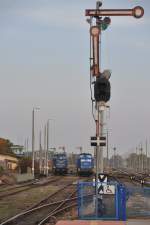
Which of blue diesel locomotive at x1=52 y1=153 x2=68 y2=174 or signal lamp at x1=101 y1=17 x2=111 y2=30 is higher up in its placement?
signal lamp at x1=101 y1=17 x2=111 y2=30

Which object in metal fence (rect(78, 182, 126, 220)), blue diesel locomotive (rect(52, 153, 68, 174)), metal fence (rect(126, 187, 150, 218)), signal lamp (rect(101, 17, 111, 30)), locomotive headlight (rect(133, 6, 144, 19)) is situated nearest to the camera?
locomotive headlight (rect(133, 6, 144, 19))

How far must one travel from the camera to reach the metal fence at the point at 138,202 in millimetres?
20891

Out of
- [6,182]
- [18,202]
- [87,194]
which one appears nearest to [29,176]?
[6,182]

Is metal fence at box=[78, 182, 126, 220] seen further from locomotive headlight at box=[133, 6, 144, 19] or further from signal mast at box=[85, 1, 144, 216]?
locomotive headlight at box=[133, 6, 144, 19]

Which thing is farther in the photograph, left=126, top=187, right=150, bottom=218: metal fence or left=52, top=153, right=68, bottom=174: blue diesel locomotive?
left=52, top=153, right=68, bottom=174: blue diesel locomotive

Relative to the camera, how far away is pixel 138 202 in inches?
851

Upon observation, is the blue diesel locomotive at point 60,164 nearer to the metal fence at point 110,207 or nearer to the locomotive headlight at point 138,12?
the metal fence at point 110,207

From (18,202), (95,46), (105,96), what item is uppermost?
(95,46)

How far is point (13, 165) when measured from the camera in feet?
385

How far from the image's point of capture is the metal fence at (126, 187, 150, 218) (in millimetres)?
20891

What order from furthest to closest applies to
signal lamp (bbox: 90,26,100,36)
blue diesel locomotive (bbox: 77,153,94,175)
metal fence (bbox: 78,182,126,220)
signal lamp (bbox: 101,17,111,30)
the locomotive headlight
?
blue diesel locomotive (bbox: 77,153,94,175), metal fence (bbox: 78,182,126,220), signal lamp (bbox: 101,17,111,30), signal lamp (bbox: 90,26,100,36), the locomotive headlight

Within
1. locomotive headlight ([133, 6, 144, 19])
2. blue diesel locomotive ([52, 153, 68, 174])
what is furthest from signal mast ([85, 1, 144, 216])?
blue diesel locomotive ([52, 153, 68, 174])

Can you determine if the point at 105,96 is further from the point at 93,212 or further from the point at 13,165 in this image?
the point at 13,165

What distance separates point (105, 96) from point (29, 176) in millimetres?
55284
